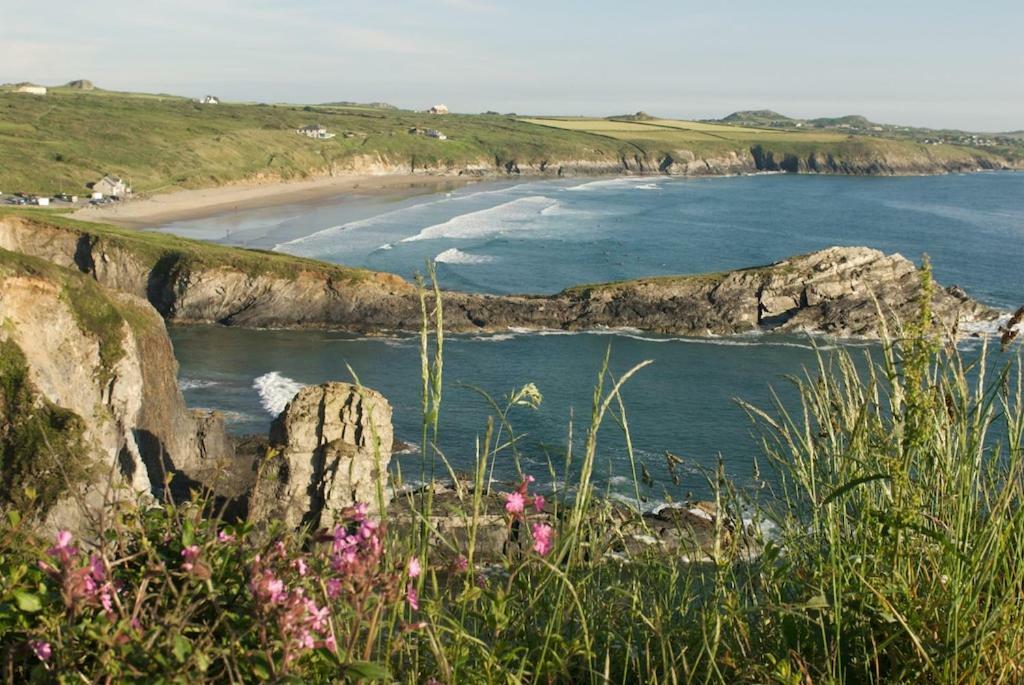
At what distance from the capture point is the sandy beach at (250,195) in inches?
3408

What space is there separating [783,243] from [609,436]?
5881cm

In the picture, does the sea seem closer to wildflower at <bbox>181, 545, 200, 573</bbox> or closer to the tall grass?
the tall grass

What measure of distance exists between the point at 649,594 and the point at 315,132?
153374 mm

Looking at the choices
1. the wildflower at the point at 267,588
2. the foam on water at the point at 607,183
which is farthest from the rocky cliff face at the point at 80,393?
the foam on water at the point at 607,183

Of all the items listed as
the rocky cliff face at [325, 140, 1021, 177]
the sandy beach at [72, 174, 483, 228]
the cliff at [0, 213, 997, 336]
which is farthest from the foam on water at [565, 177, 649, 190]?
the cliff at [0, 213, 997, 336]

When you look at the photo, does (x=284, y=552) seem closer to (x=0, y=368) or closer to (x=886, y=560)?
(x=886, y=560)

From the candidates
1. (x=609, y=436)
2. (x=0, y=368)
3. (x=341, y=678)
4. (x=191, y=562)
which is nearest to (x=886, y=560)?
(x=341, y=678)

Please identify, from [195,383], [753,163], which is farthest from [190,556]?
[753,163]

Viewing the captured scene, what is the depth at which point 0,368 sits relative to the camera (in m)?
22.5

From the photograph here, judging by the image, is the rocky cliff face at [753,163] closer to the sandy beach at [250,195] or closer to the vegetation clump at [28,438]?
the sandy beach at [250,195]

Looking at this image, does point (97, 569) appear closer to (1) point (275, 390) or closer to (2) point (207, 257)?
(1) point (275, 390)

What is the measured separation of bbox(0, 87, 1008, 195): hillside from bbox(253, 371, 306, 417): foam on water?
6107 centimetres

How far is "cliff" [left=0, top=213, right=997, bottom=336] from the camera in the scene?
5397 cm

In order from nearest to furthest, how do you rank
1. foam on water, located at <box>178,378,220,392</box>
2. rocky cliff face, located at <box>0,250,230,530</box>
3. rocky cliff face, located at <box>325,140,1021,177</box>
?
1. rocky cliff face, located at <box>0,250,230,530</box>
2. foam on water, located at <box>178,378,220,392</box>
3. rocky cliff face, located at <box>325,140,1021,177</box>
